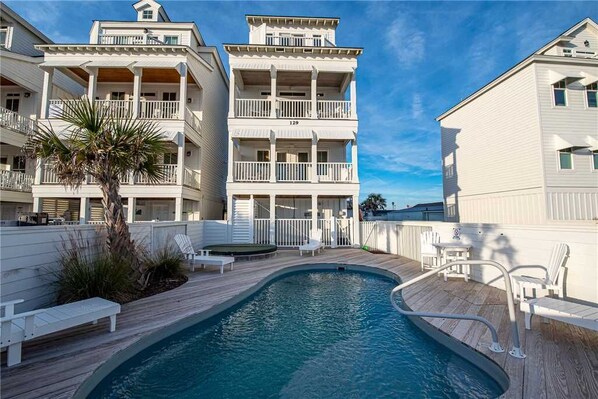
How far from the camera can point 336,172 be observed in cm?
1366

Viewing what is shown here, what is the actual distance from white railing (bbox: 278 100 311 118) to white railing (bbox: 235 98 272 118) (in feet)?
2.93

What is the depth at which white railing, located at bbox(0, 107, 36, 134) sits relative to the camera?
41.3 ft

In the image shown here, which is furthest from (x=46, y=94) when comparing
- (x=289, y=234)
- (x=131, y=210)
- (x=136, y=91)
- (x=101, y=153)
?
(x=289, y=234)

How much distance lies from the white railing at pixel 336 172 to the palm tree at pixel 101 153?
9.16 metres

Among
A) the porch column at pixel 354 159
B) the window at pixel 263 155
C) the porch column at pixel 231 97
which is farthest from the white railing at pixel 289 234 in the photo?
the porch column at pixel 231 97

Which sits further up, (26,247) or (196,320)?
(26,247)

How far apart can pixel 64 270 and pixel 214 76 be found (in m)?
15.4

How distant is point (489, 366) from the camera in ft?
9.77

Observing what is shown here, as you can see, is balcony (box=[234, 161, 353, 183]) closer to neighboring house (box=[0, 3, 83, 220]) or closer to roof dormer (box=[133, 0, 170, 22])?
roof dormer (box=[133, 0, 170, 22])

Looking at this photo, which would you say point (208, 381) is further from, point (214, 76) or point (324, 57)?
point (214, 76)

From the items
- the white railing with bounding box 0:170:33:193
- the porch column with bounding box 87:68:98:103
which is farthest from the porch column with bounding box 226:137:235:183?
the white railing with bounding box 0:170:33:193

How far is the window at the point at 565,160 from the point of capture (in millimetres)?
12029

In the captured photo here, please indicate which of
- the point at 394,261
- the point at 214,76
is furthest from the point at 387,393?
the point at 214,76

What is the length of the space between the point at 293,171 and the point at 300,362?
10972 millimetres
